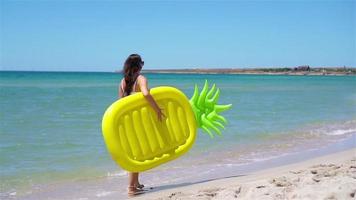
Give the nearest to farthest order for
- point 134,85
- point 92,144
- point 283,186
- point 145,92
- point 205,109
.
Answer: point 283,186
point 145,92
point 134,85
point 205,109
point 92,144

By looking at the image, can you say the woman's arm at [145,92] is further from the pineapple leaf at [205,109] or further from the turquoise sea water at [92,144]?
the turquoise sea water at [92,144]

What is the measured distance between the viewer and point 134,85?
14.9 feet

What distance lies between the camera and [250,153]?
262 inches

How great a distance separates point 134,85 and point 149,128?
1.41ft

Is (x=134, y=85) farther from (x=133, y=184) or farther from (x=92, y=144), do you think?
(x=92, y=144)

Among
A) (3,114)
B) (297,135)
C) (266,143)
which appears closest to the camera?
(266,143)

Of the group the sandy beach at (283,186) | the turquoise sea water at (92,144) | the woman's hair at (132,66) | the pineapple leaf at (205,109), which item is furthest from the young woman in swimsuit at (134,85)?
the turquoise sea water at (92,144)

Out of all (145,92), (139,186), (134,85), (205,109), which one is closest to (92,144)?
(205,109)

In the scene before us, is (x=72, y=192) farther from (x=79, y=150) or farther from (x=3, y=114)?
(x=3, y=114)

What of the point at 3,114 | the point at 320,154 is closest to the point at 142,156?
the point at 320,154

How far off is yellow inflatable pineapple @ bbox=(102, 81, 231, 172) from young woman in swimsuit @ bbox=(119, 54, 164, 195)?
7cm

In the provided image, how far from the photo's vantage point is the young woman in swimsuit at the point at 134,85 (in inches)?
175

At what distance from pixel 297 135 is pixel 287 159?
7.92ft

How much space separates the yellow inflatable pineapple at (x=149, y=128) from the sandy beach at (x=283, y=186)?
13.7 inches
